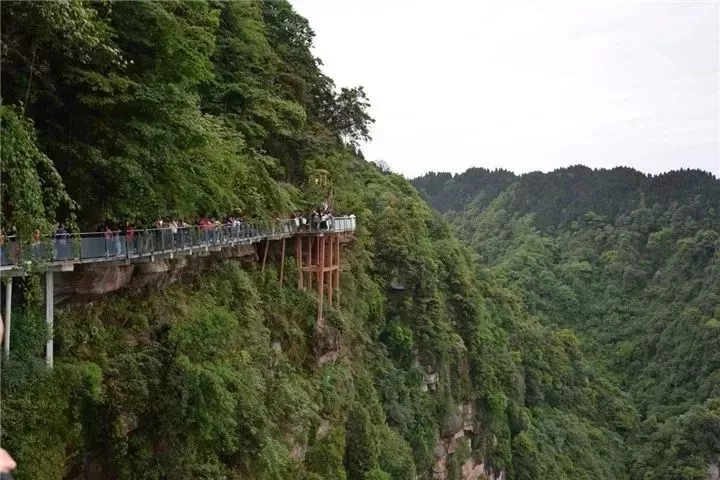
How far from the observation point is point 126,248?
14.2 m

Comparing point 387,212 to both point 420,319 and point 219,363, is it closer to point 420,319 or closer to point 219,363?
point 420,319

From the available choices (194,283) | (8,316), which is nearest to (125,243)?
(8,316)

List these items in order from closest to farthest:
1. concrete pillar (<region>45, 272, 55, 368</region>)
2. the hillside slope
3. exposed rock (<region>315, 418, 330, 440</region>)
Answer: the hillside slope < concrete pillar (<region>45, 272, 55, 368</region>) < exposed rock (<region>315, 418, 330, 440</region>)

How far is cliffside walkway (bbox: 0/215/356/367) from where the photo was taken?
1100 cm

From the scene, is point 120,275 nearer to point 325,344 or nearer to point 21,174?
point 21,174

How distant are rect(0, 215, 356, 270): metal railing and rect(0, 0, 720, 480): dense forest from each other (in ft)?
1.55

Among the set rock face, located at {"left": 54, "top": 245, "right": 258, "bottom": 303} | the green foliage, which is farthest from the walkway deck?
the green foliage

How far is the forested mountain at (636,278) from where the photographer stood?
77875 mm

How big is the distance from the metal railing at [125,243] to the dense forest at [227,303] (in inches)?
18.6

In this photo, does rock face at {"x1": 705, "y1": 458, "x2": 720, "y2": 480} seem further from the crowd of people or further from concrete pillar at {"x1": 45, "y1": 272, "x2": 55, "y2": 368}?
concrete pillar at {"x1": 45, "y1": 272, "x2": 55, "y2": 368}

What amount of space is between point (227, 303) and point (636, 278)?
119 metres

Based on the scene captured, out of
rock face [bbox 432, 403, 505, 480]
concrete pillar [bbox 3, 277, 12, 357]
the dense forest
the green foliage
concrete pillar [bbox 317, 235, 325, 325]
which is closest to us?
the green foliage

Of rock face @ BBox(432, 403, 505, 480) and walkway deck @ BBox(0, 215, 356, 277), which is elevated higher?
walkway deck @ BBox(0, 215, 356, 277)

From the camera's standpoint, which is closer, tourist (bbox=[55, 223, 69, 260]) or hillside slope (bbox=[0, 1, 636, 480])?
hillside slope (bbox=[0, 1, 636, 480])
